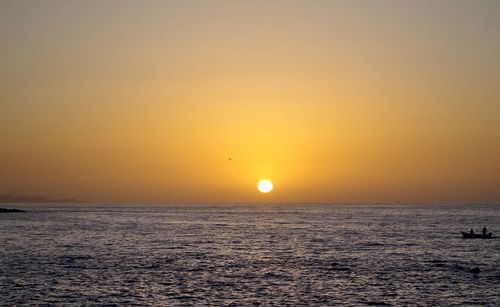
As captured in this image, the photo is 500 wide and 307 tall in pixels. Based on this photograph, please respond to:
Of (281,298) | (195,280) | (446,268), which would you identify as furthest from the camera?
(446,268)

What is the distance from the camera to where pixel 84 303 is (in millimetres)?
42344

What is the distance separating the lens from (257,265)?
64875 mm

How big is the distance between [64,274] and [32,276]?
Result: 3.04 metres

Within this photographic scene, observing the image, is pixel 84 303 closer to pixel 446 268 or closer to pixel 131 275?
pixel 131 275

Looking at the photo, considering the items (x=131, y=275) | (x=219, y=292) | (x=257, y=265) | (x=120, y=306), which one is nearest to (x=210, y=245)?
(x=257, y=265)

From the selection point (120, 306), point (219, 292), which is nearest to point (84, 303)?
point (120, 306)

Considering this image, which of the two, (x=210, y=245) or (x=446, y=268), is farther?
(x=210, y=245)

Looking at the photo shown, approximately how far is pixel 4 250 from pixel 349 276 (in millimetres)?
49860

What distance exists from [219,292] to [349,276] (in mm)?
15605

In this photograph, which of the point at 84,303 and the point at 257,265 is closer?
the point at 84,303

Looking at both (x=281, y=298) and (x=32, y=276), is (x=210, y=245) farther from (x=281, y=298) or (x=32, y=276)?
(x=281, y=298)

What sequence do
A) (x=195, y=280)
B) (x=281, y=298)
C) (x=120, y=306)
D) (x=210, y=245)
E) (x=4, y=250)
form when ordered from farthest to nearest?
(x=210, y=245)
(x=4, y=250)
(x=195, y=280)
(x=281, y=298)
(x=120, y=306)

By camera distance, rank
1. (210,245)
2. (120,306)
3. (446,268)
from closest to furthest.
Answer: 1. (120,306)
2. (446,268)
3. (210,245)

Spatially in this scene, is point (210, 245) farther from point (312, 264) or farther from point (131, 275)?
point (131, 275)
